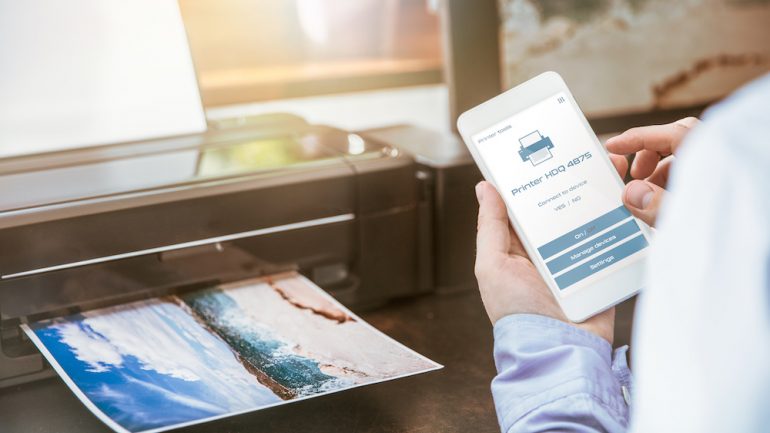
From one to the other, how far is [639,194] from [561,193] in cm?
6

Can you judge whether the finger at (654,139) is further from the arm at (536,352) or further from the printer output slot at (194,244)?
the printer output slot at (194,244)

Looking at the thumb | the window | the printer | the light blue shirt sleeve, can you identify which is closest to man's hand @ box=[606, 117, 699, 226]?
the thumb

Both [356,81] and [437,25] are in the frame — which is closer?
[356,81]

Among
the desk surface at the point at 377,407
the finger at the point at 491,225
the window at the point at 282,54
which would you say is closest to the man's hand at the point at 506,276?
the finger at the point at 491,225

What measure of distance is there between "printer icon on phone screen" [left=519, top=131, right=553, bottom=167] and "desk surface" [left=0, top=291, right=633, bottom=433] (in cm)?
19

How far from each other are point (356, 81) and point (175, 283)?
24.0 inches

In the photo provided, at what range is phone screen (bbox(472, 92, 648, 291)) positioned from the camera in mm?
625

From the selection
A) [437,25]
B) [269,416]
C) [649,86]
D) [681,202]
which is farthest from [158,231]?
[437,25]

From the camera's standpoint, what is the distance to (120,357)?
2.11 feet

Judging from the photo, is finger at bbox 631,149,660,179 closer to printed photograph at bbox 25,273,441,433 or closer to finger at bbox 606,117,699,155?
finger at bbox 606,117,699,155

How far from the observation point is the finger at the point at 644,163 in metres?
0.71

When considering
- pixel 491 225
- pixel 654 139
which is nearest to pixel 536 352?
pixel 491 225

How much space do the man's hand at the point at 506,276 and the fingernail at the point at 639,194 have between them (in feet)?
0.27

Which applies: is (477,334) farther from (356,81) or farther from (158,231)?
(356,81)
